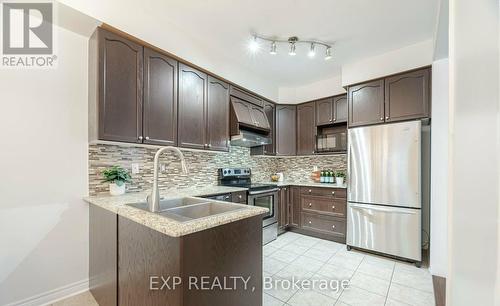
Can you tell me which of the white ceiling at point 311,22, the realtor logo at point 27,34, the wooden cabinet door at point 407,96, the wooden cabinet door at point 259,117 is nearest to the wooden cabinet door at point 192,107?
the white ceiling at point 311,22

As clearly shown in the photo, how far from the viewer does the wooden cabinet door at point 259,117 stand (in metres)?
3.48

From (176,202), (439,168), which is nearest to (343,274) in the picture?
(439,168)

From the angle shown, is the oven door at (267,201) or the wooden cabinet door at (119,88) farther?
the oven door at (267,201)

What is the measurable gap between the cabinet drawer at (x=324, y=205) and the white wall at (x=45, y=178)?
2896 millimetres

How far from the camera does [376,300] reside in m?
1.88

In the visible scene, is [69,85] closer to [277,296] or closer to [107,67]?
[107,67]

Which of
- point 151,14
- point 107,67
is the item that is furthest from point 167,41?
point 107,67

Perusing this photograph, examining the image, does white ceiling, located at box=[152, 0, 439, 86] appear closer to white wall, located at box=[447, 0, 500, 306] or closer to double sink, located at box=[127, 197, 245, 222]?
white wall, located at box=[447, 0, 500, 306]

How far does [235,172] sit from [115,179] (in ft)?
5.91

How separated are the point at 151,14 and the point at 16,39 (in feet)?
3.72

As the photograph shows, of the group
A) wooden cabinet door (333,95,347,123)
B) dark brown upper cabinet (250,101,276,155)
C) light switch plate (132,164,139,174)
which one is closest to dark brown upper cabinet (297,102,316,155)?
wooden cabinet door (333,95,347,123)

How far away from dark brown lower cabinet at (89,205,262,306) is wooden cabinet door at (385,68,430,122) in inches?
95.9

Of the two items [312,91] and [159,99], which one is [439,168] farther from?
[159,99]

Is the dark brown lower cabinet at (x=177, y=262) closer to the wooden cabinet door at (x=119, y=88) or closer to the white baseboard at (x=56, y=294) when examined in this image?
the white baseboard at (x=56, y=294)
